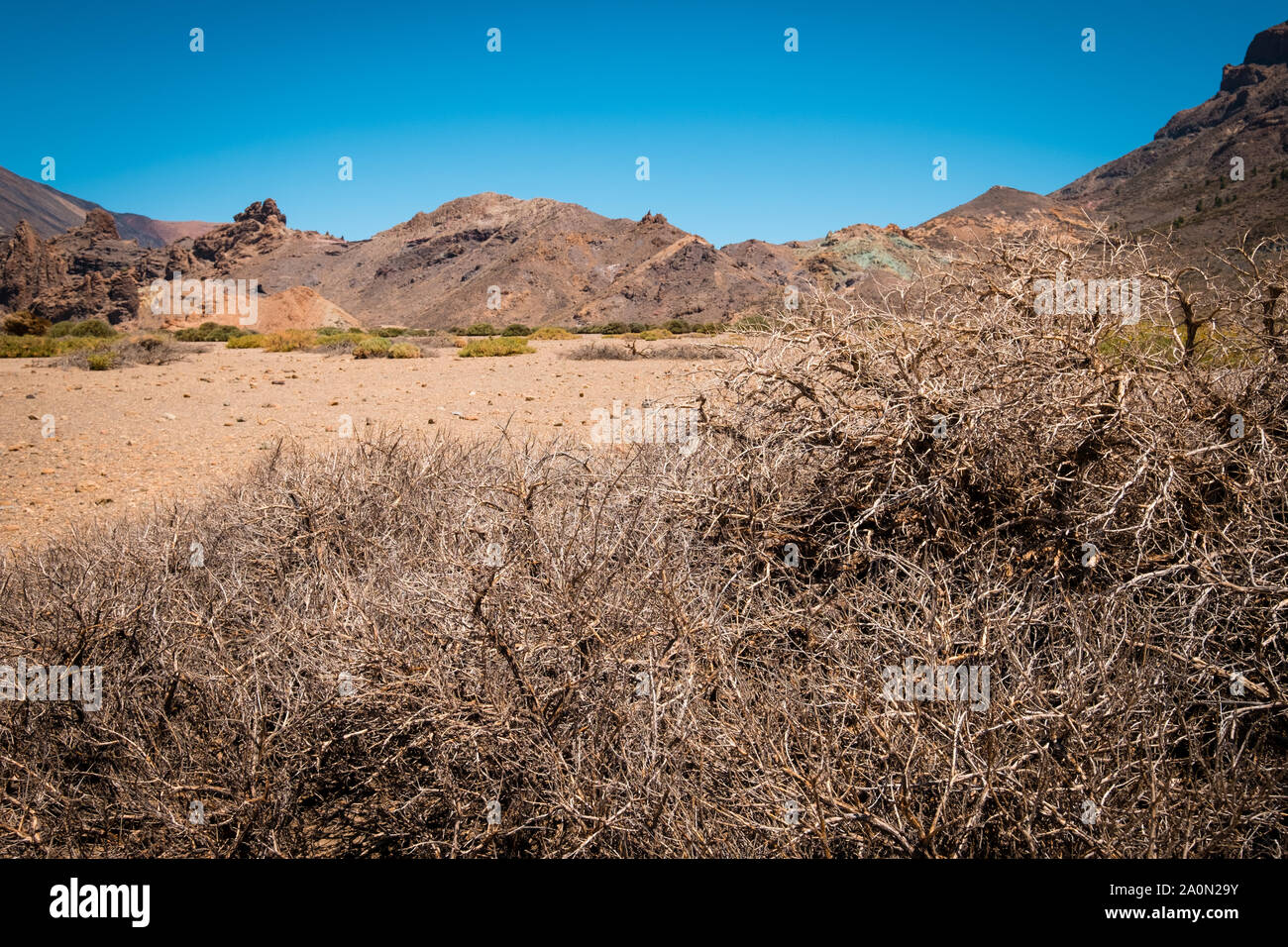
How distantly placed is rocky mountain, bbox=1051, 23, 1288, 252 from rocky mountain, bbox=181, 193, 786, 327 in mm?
21457

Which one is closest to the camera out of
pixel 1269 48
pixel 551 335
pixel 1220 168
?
pixel 551 335

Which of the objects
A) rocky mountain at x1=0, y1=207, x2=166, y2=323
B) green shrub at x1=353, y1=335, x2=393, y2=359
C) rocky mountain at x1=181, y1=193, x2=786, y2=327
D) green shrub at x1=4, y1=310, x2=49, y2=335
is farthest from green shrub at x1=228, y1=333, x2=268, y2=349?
rocky mountain at x1=0, y1=207, x2=166, y2=323

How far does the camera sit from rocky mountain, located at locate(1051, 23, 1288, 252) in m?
30.0

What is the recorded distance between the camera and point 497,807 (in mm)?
1852

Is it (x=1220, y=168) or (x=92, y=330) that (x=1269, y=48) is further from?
(x=92, y=330)

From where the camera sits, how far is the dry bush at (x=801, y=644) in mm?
1695

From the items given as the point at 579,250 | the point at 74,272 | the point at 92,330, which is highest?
the point at 579,250

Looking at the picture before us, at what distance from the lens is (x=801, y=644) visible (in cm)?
244

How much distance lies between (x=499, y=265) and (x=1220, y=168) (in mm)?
55630

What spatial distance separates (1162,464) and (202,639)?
343 cm

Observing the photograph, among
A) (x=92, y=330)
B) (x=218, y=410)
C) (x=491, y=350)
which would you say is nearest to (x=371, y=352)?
(x=491, y=350)

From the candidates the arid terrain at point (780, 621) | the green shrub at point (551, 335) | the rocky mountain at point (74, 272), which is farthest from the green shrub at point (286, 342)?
the rocky mountain at point (74, 272)

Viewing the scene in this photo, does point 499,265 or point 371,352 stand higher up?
point 499,265

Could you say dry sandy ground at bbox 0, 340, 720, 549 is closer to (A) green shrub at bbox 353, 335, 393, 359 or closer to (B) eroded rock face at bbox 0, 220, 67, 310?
(A) green shrub at bbox 353, 335, 393, 359
